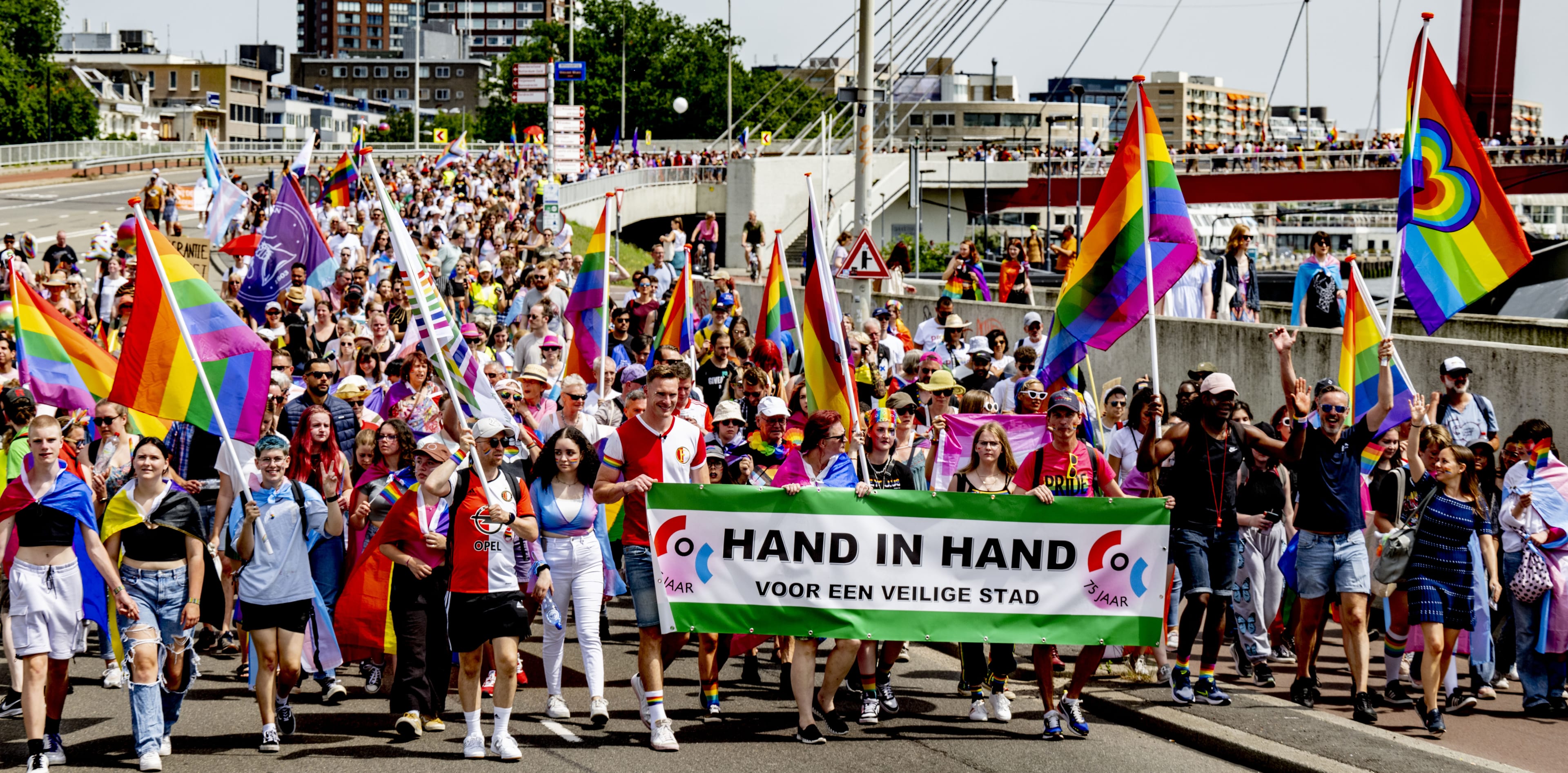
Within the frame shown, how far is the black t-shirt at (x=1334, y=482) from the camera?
8.73m

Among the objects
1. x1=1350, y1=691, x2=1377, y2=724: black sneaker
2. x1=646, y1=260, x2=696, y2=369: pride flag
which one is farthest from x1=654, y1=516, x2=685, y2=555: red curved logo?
x1=646, y1=260, x2=696, y2=369: pride flag

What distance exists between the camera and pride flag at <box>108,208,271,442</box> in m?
8.61

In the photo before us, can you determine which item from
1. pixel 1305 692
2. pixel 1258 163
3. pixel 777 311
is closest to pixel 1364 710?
pixel 1305 692

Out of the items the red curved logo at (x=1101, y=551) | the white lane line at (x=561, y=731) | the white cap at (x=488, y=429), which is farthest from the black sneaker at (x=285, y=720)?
the red curved logo at (x=1101, y=551)

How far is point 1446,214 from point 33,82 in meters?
103

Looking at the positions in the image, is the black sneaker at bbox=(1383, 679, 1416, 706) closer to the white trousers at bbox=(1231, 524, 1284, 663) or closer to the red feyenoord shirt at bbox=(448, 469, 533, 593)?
the white trousers at bbox=(1231, 524, 1284, 663)

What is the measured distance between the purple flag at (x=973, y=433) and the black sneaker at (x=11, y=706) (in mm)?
5055

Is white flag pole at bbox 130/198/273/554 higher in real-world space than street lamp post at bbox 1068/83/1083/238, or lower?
lower

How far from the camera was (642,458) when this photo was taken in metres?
8.59

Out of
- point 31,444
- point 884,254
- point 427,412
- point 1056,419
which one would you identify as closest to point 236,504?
point 31,444

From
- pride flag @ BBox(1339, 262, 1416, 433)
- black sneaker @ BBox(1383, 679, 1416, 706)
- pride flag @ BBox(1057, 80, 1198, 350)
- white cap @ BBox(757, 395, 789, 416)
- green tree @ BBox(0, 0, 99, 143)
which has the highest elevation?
green tree @ BBox(0, 0, 99, 143)

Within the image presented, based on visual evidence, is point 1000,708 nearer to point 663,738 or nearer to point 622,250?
point 663,738

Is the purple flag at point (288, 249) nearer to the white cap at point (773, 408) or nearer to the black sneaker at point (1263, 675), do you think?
the white cap at point (773, 408)

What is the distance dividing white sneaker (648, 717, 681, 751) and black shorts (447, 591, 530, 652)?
2.71 feet
